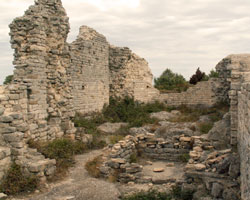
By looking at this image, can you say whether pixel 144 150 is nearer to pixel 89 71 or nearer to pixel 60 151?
pixel 60 151

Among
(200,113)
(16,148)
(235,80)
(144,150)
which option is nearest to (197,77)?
(200,113)

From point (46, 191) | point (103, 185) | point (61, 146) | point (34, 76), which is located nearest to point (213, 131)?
point (103, 185)

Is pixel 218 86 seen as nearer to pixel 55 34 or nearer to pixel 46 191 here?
pixel 55 34

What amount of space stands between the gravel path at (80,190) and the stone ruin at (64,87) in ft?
2.16

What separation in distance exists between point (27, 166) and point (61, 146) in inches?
95.0

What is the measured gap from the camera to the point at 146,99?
20.9m

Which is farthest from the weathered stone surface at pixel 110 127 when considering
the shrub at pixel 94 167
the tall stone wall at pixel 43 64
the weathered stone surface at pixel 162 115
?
the shrub at pixel 94 167

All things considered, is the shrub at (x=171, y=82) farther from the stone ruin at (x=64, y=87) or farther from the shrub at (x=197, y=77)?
the stone ruin at (x=64, y=87)

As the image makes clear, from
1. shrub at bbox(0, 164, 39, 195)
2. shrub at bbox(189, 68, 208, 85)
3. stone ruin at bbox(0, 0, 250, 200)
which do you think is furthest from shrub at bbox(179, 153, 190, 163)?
shrub at bbox(189, 68, 208, 85)

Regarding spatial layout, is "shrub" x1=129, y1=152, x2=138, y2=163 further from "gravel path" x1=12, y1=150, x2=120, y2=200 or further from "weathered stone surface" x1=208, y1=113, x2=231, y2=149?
"weathered stone surface" x1=208, y1=113, x2=231, y2=149

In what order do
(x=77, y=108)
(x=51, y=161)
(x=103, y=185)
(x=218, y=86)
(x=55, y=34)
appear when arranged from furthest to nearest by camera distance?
(x=218, y=86) < (x=77, y=108) < (x=55, y=34) < (x=51, y=161) < (x=103, y=185)

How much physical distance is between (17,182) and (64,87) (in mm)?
5702

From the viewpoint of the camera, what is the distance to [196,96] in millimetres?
20344

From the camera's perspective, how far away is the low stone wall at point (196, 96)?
19703mm
